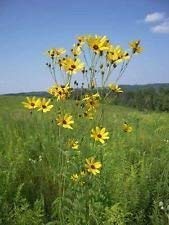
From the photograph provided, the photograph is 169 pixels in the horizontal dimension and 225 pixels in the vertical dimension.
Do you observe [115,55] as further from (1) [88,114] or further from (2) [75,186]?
(2) [75,186]

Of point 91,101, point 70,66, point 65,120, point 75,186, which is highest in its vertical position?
point 70,66

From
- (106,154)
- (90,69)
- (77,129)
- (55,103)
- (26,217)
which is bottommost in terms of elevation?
(26,217)

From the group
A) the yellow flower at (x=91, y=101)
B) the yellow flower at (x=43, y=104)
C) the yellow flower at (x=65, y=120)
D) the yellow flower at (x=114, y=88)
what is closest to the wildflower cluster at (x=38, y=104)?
the yellow flower at (x=43, y=104)

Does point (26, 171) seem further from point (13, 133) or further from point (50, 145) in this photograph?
point (13, 133)

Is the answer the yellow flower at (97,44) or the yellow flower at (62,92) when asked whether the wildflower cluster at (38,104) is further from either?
the yellow flower at (97,44)

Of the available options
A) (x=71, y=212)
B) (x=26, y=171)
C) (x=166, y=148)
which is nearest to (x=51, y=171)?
(x=26, y=171)

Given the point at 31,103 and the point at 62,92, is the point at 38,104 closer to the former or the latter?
the point at 31,103

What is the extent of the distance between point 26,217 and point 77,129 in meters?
0.73

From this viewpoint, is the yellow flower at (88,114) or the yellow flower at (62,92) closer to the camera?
the yellow flower at (62,92)

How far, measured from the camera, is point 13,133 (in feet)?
13.7

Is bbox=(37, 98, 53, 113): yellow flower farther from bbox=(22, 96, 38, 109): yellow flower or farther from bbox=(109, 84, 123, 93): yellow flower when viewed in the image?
bbox=(109, 84, 123, 93): yellow flower

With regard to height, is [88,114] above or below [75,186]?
above

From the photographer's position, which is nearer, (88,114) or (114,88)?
(114,88)

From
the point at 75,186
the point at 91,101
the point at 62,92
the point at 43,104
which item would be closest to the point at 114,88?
the point at 91,101
